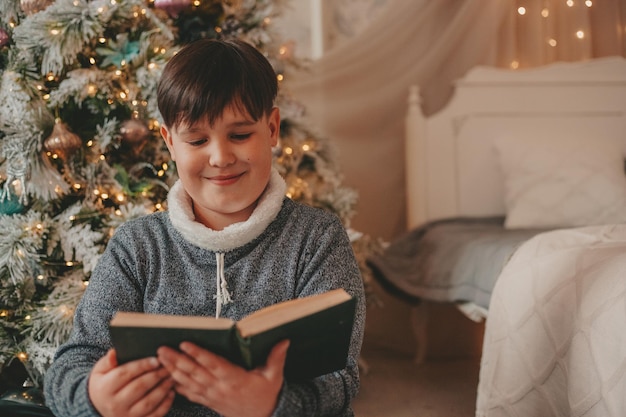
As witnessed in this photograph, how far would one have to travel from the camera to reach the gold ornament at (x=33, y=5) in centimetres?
126

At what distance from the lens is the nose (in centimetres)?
78

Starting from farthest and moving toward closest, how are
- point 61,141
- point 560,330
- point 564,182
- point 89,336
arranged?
point 564,182
point 61,141
point 560,330
point 89,336

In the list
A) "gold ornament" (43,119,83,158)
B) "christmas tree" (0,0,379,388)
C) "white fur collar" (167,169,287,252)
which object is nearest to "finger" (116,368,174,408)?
"white fur collar" (167,169,287,252)

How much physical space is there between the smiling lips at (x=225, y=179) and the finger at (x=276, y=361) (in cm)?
28

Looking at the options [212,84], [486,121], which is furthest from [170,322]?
[486,121]

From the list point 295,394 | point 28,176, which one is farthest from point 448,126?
point 295,394

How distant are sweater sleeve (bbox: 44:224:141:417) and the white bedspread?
2.44 feet

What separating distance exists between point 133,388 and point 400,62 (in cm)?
202

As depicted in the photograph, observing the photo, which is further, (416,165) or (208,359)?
(416,165)

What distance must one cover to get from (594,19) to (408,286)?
4.36ft

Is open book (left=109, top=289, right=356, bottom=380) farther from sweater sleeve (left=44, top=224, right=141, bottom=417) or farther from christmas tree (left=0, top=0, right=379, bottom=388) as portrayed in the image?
christmas tree (left=0, top=0, right=379, bottom=388)

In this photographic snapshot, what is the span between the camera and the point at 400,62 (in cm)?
240

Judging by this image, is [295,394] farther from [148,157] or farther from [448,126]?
[448,126]

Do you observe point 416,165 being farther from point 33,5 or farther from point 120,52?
point 33,5
